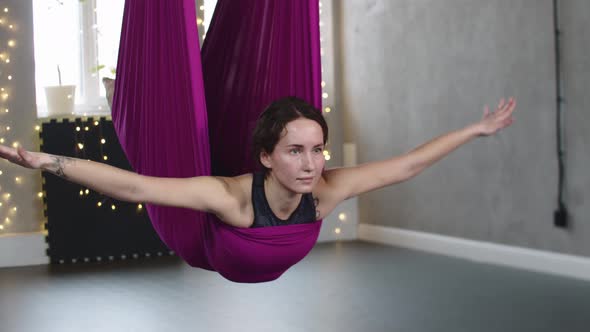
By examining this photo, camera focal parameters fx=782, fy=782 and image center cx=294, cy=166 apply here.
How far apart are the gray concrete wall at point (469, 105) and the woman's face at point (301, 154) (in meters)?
2.24

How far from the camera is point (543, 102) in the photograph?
400cm

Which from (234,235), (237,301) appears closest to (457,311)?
(237,301)

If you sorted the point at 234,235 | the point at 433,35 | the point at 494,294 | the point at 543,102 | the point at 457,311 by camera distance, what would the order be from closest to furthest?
the point at 234,235 < the point at 457,311 < the point at 494,294 < the point at 543,102 < the point at 433,35

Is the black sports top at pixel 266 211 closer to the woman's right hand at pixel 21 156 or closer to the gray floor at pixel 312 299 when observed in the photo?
the woman's right hand at pixel 21 156

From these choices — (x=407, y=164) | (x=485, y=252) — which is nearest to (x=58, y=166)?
(x=407, y=164)

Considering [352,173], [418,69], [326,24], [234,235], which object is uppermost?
[326,24]

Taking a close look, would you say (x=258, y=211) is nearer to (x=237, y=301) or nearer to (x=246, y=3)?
(x=246, y=3)

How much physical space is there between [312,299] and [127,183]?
74.9 inches

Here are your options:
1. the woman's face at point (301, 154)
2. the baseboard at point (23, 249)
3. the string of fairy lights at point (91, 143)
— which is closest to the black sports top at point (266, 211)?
the woman's face at point (301, 154)

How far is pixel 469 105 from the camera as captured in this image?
456 centimetres

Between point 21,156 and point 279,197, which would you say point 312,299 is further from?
point 21,156

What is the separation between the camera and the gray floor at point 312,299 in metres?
3.03

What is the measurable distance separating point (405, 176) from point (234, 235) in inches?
20.1

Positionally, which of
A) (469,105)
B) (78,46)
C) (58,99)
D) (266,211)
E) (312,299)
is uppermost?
(78,46)
